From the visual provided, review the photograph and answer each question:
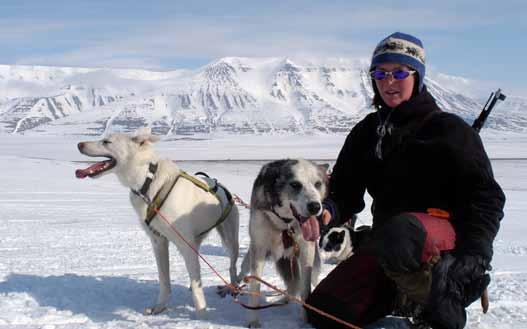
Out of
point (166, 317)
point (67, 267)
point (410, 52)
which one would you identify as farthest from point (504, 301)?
point (67, 267)

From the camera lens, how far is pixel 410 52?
3.62m

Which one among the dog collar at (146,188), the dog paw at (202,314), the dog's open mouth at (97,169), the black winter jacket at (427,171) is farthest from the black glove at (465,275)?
the dog's open mouth at (97,169)

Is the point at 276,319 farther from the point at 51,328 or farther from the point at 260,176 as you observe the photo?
the point at 51,328

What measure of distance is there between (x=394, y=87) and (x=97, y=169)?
248cm

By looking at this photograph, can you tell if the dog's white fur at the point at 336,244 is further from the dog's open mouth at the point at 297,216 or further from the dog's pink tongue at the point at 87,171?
the dog's pink tongue at the point at 87,171

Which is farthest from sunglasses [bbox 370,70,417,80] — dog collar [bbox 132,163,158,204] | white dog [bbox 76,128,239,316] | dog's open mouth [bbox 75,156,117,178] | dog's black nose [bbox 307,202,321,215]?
dog's open mouth [bbox 75,156,117,178]

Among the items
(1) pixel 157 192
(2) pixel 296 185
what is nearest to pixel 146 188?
(1) pixel 157 192

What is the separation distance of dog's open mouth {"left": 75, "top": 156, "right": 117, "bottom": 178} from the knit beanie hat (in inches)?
90.2

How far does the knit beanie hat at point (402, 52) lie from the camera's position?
3.61m

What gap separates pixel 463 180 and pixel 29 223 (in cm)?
895

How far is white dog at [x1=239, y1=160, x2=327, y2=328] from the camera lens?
155 inches

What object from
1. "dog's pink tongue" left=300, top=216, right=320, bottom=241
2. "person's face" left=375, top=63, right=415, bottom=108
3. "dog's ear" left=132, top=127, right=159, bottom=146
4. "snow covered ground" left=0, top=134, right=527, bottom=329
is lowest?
"snow covered ground" left=0, top=134, right=527, bottom=329

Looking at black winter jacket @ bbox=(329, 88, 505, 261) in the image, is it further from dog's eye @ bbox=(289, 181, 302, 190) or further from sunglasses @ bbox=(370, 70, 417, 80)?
dog's eye @ bbox=(289, 181, 302, 190)

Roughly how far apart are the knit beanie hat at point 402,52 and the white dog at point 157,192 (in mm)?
1919
